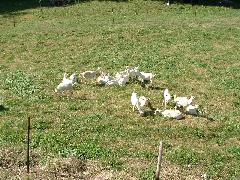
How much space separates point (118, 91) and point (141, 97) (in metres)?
2.55

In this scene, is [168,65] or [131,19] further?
[131,19]

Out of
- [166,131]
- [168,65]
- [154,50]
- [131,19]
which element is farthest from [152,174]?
[131,19]

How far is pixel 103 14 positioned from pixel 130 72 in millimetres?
18098

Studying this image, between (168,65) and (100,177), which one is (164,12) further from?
(100,177)

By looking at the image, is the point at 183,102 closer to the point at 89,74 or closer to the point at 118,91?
the point at 118,91

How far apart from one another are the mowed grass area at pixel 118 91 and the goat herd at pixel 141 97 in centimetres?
36

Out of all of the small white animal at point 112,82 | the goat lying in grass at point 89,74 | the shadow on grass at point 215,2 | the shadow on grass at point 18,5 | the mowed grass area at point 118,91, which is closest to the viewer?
the mowed grass area at point 118,91

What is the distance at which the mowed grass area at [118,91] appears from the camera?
1605 cm

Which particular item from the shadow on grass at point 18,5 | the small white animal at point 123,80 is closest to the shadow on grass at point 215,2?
the shadow on grass at point 18,5

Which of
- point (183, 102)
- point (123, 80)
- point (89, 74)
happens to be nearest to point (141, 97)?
point (183, 102)

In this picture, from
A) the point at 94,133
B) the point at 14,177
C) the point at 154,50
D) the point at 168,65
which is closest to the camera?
the point at 14,177

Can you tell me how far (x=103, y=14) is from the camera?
4053 centimetres

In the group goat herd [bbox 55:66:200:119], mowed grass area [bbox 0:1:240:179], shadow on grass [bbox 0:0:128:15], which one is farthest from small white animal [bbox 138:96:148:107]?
shadow on grass [bbox 0:0:128:15]

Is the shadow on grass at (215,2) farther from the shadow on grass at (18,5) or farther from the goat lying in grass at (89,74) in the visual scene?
the goat lying in grass at (89,74)
